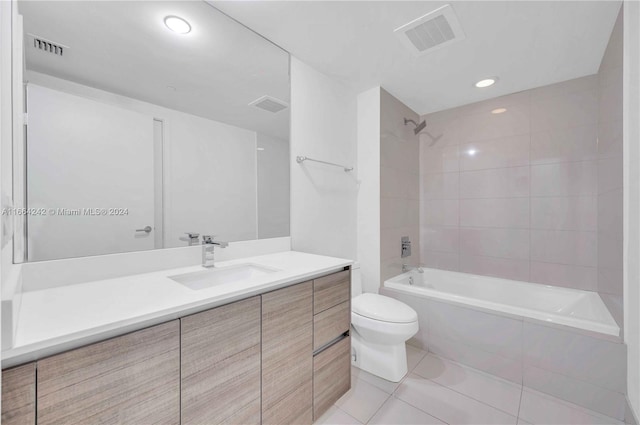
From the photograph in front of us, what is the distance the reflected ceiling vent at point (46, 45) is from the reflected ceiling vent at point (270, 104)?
2.88ft

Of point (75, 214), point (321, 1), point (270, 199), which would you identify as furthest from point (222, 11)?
point (75, 214)

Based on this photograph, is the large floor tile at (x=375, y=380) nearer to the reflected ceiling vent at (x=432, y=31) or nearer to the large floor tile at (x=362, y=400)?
the large floor tile at (x=362, y=400)

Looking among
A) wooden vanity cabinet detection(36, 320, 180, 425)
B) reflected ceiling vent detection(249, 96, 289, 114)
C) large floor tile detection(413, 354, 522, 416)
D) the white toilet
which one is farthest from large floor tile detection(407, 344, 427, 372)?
reflected ceiling vent detection(249, 96, 289, 114)

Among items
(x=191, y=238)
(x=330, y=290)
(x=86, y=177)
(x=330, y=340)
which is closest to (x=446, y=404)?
(x=330, y=340)

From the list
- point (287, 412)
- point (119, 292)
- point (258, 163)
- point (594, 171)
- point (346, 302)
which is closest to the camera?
point (119, 292)

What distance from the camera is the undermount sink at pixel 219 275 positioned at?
3.99ft

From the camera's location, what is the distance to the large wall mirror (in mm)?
961

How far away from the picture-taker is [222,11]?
1446 millimetres

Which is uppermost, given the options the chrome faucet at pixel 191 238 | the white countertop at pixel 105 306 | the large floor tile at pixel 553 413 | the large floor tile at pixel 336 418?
the chrome faucet at pixel 191 238

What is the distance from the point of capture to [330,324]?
139 cm

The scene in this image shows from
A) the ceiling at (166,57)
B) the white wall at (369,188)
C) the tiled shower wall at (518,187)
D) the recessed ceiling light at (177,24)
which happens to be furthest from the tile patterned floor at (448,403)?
the recessed ceiling light at (177,24)

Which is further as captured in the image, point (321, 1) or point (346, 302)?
point (346, 302)

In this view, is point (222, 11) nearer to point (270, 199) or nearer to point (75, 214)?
point (270, 199)

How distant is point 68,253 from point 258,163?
3.31ft
